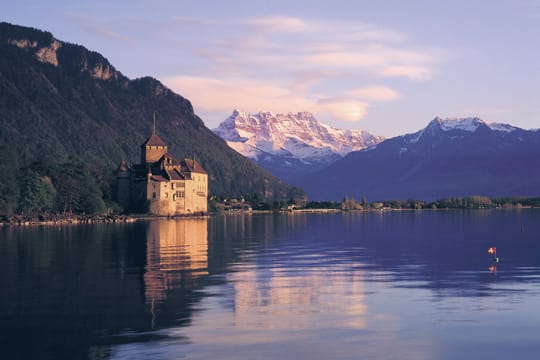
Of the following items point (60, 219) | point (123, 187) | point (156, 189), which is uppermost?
point (123, 187)

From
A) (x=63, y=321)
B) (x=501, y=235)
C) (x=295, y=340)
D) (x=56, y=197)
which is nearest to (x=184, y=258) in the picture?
(x=63, y=321)

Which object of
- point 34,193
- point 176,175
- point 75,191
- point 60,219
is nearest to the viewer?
point 60,219

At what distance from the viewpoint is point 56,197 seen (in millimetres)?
158875

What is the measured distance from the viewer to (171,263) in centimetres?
5988

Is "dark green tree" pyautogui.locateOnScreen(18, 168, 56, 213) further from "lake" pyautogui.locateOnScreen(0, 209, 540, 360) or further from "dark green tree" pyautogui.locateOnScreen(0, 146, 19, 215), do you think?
"lake" pyautogui.locateOnScreen(0, 209, 540, 360)

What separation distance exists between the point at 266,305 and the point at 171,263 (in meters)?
20.7

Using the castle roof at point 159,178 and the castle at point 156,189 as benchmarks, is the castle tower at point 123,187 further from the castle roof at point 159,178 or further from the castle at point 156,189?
the castle roof at point 159,178

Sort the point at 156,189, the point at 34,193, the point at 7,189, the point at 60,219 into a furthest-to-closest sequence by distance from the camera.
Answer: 1. the point at 156,189
2. the point at 34,193
3. the point at 60,219
4. the point at 7,189

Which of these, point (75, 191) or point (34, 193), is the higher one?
point (75, 191)

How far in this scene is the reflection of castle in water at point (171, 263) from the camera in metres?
46.2

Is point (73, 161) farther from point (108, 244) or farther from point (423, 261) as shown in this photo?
point (423, 261)

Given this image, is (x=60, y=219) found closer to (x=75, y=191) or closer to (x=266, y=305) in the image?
(x=75, y=191)

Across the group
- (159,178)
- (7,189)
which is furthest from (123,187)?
(7,189)

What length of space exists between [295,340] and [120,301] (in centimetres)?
1217
